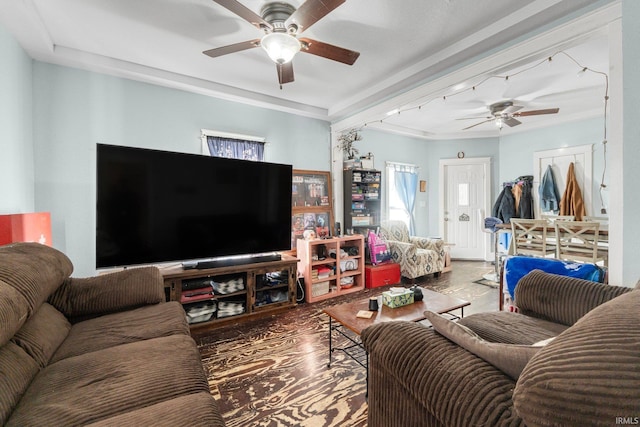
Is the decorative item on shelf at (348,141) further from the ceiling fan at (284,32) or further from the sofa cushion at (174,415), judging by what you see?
the sofa cushion at (174,415)

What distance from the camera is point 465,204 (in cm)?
555

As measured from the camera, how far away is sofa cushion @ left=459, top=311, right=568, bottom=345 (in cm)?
145

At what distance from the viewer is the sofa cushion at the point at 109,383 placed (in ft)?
2.97

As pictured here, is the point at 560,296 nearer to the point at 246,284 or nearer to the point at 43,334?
the point at 246,284

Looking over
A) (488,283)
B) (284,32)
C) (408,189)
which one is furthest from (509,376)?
(408,189)

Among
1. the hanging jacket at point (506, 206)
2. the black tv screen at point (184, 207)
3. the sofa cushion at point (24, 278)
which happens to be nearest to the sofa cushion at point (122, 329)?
the sofa cushion at point (24, 278)

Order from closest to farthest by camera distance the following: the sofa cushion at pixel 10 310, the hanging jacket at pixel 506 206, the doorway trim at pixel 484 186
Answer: the sofa cushion at pixel 10 310 → the hanging jacket at pixel 506 206 → the doorway trim at pixel 484 186

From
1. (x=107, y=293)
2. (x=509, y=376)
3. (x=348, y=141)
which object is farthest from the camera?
(x=348, y=141)

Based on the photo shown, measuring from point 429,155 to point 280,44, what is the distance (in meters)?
4.70

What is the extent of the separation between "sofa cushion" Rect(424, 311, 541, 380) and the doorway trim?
5123mm

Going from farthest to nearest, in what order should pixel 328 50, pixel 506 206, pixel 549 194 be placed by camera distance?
pixel 506 206 → pixel 549 194 → pixel 328 50

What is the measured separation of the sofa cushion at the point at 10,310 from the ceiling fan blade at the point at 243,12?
1712mm

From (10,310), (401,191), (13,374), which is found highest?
(401,191)

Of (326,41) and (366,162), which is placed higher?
(326,41)
